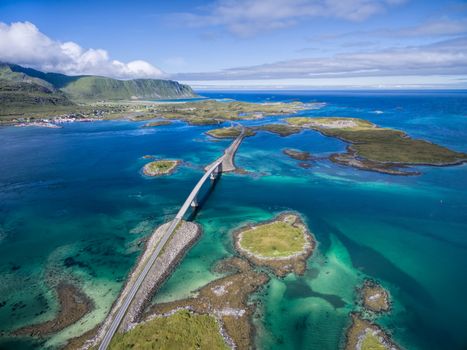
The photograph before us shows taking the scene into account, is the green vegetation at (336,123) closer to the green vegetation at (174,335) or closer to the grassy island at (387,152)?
the grassy island at (387,152)

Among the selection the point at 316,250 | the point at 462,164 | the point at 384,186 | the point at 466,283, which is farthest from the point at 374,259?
the point at 462,164

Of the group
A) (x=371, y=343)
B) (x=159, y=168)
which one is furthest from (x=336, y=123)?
(x=371, y=343)

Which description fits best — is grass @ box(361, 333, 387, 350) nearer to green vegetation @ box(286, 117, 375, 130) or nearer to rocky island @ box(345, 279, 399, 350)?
rocky island @ box(345, 279, 399, 350)

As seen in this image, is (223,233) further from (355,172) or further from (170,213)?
(355,172)

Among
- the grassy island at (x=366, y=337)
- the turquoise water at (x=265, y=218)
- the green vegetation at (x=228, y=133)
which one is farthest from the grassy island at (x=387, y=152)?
the grassy island at (x=366, y=337)

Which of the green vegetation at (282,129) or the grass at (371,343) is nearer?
the grass at (371,343)

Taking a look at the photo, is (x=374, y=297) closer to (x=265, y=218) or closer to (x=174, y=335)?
(x=265, y=218)
